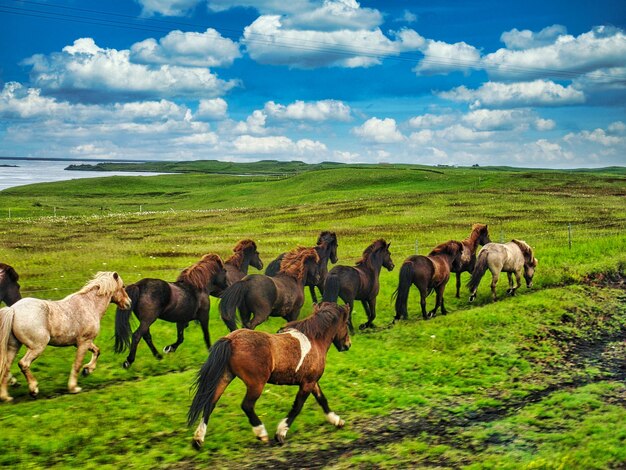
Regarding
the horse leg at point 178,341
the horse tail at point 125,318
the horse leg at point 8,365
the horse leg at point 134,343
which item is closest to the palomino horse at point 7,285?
the horse tail at point 125,318

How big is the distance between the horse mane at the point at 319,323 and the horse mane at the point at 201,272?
5446 mm

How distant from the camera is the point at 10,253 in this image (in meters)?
35.6

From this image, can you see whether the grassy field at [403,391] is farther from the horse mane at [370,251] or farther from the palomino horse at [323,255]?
the horse mane at [370,251]

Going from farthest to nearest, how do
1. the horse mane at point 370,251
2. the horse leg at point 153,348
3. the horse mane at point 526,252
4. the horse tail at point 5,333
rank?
the horse mane at point 526,252
the horse mane at point 370,251
the horse leg at point 153,348
the horse tail at point 5,333

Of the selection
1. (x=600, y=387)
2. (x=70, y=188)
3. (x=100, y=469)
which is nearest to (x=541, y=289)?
(x=600, y=387)

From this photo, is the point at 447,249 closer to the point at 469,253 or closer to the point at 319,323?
the point at 469,253

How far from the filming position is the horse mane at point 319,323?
35.1 ft

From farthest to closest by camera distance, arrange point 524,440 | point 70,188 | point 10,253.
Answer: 1. point 70,188
2. point 10,253
3. point 524,440

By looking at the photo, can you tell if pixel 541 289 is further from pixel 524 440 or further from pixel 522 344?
pixel 524 440

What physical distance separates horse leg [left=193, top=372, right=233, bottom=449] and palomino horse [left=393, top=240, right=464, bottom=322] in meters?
10.6

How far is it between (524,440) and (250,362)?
5100 mm

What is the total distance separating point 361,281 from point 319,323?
7.57 m

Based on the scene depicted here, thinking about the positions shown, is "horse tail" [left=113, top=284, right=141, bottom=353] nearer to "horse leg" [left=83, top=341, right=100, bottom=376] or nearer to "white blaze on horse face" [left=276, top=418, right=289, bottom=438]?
"horse leg" [left=83, top=341, right=100, bottom=376]

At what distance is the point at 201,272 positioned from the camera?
626 inches
